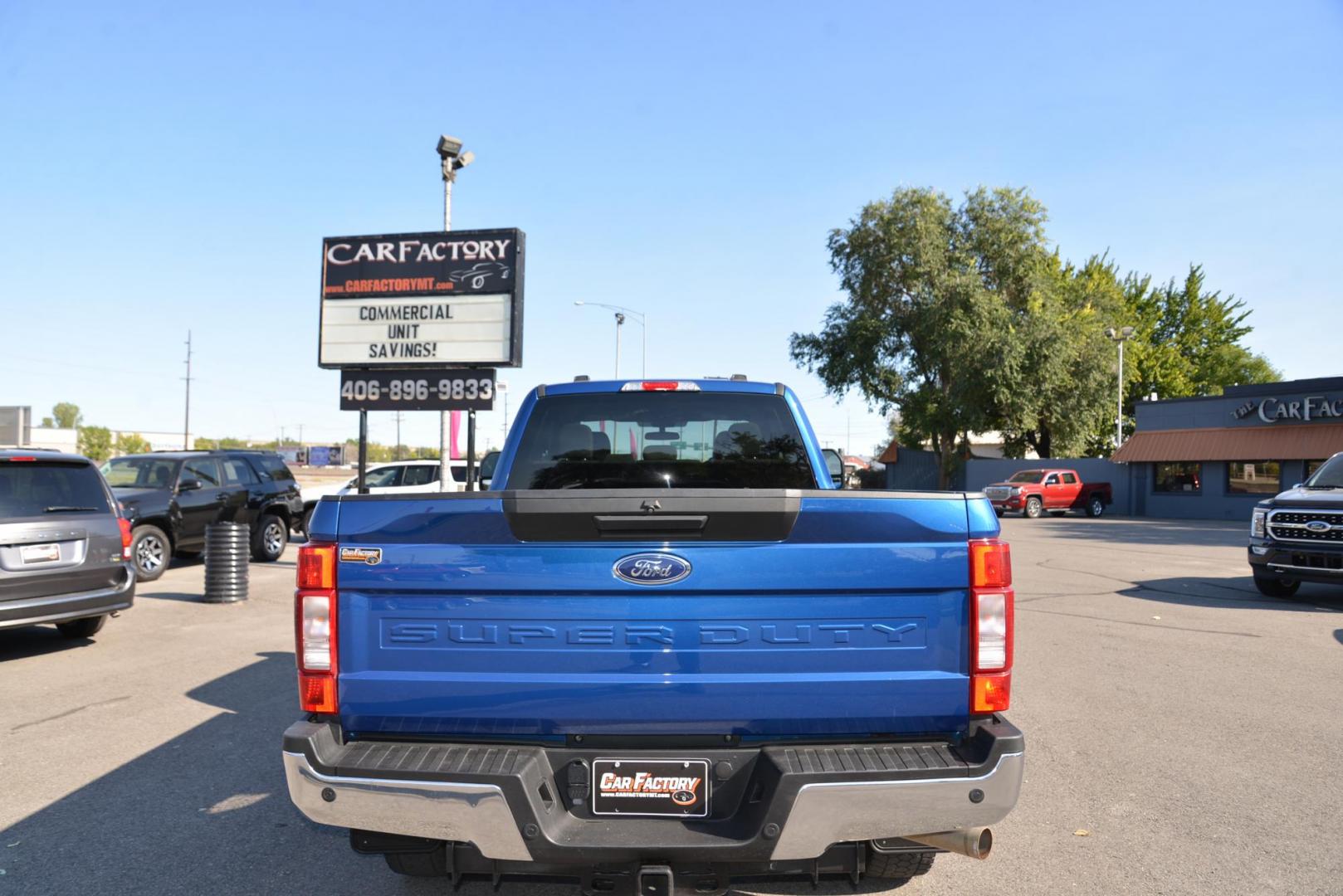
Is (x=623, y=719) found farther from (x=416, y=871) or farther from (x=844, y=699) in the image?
(x=416, y=871)

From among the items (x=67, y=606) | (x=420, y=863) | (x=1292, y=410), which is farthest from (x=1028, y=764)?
(x=1292, y=410)

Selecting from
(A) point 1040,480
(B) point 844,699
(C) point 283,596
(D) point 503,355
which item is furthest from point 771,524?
(A) point 1040,480

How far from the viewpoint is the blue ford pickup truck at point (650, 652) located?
9.61ft

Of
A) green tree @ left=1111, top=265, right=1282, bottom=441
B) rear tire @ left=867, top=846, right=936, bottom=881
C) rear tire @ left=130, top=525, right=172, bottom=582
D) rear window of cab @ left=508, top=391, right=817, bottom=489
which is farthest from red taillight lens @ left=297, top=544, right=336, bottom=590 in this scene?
green tree @ left=1111, top=265, right=1282, bottom=441

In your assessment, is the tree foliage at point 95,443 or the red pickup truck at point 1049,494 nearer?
the red pickup truck at point 1049,494

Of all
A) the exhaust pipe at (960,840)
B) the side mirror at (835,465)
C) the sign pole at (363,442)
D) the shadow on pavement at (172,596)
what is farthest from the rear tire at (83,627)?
the exhaust pipe at (960,840)

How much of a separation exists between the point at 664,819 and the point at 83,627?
8.73 meters

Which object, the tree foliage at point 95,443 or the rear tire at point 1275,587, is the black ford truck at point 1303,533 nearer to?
the rear tire at point 1275,587

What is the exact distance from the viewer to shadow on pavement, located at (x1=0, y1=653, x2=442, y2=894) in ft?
12.8

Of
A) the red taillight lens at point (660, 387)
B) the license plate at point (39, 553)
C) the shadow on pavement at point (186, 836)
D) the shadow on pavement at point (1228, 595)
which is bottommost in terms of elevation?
the shadow on pavement at point (186, 836)

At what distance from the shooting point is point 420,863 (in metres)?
3.23

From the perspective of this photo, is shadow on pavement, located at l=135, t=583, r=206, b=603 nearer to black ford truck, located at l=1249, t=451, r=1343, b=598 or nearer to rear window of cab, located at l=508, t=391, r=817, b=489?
rear window of cab, located at l=508, t=391, r=817, b=489

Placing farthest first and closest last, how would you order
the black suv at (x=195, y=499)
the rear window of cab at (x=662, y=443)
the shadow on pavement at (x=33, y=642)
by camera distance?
the black suv at (x=195, y=499), the shadow on pavement at (x=33, y=642), the rear window of cab at (x=662, y=443)

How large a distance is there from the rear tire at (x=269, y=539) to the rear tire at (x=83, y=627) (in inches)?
276
